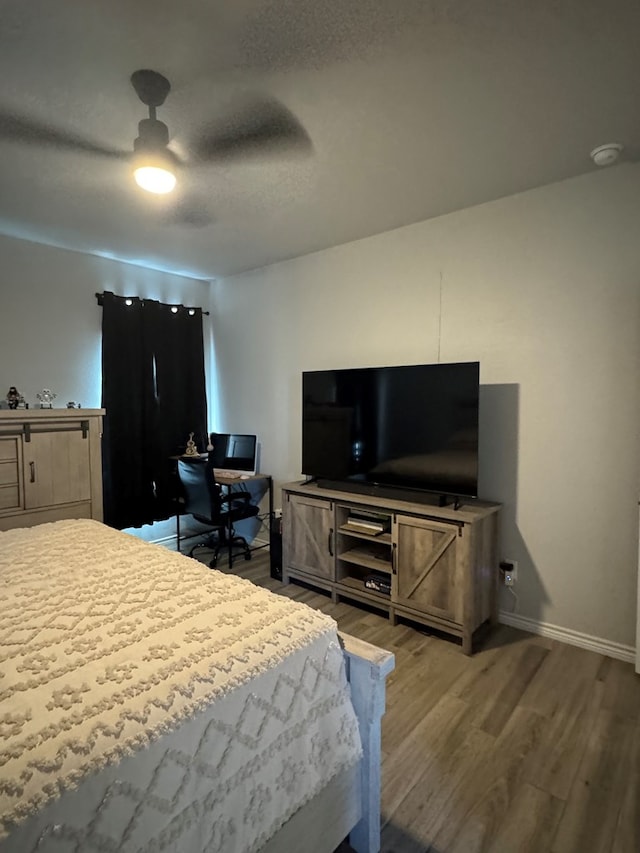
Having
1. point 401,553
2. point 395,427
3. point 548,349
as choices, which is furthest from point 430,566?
point 548,349

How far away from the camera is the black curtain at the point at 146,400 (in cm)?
380

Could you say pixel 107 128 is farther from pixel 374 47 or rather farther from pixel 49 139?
pixel 374 47

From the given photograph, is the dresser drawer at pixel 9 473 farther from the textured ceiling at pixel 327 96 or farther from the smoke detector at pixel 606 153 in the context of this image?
the smoke detector at pixel 606 153

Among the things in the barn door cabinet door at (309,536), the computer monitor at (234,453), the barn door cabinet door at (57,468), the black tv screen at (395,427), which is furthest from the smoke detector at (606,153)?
the barn door cabinet door at (57,468)

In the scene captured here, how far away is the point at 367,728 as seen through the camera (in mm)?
1339

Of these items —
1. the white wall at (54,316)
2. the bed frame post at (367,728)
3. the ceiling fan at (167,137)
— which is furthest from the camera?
the white wall at (54,316)

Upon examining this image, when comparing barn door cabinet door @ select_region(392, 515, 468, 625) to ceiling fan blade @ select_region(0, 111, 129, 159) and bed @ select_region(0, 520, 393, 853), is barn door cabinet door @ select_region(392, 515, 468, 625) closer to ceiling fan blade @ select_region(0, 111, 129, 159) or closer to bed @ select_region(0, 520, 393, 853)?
bed @ select_region(0, 520, 393, 853)

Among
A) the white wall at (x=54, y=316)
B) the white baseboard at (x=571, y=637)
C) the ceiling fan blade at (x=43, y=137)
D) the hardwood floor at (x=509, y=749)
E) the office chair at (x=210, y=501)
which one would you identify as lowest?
the hardwood floor at (x=509, y=749)

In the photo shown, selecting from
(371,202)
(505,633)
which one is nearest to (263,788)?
(505,633)

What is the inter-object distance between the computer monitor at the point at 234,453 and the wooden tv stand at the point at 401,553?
95 centimetres

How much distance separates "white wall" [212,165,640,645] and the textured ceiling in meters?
0.25

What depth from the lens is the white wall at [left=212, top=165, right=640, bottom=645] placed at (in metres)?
2.35

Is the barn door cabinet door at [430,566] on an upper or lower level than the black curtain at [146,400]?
lower

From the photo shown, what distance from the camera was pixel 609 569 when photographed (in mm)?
2406
